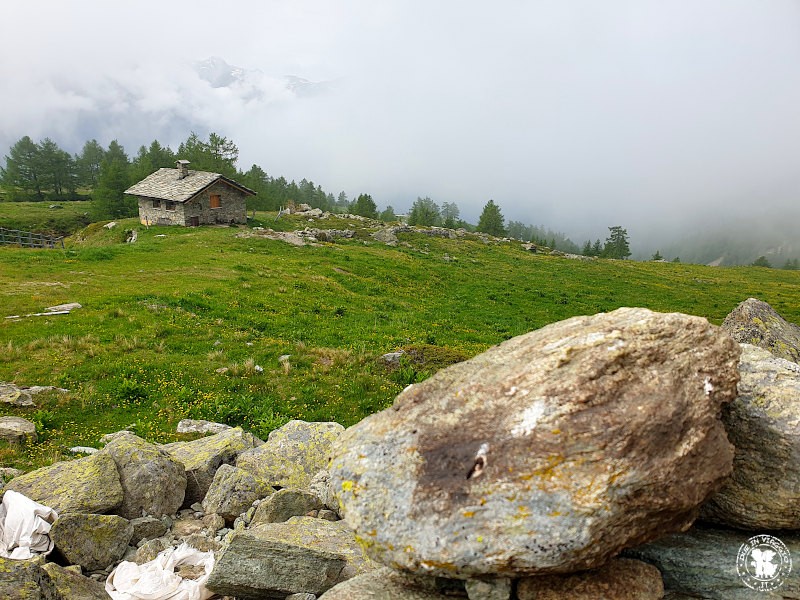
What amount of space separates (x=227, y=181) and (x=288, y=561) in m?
65.9

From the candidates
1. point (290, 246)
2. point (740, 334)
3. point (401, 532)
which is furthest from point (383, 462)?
point (290, 246)

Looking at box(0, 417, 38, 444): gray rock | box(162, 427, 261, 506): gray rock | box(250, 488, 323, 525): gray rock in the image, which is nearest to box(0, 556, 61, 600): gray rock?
box(250, 488, 323, 525): gray rock

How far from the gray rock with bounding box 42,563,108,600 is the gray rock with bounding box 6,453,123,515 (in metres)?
1.79

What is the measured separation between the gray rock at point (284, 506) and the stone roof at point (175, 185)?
58363mm

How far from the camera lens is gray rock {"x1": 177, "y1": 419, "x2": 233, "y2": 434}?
13938mm

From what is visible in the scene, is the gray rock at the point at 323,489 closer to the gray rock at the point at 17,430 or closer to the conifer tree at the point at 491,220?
the gray rock at the point at 17,430

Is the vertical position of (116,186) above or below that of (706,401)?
above

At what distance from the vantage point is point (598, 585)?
5.19 meters

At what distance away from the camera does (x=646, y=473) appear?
15.6ft

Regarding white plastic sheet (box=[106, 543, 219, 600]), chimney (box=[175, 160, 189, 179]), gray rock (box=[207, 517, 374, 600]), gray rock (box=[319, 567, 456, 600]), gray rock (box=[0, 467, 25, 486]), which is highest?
chimney (box=[175, 160, 189, 179])

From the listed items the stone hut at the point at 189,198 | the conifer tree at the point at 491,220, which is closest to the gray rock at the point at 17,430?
the stone hut at the point at 189,198

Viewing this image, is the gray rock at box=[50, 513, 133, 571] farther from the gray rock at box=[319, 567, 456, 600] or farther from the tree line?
the tree line

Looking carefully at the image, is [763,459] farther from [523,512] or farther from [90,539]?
[90,539]

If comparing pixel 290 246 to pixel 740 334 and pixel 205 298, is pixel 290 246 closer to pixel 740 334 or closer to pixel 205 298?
pixel 205 298
